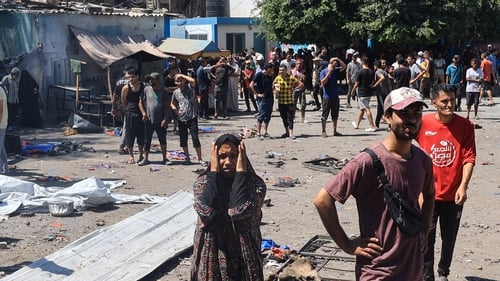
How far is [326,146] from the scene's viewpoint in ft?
54.1

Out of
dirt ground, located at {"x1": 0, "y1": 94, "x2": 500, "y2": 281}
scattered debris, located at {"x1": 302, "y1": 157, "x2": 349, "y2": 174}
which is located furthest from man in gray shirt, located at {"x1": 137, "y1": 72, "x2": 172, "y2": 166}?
scattered debris, located at {"x1": 302, "y1": 157, "x2": 349, "y2": 174}

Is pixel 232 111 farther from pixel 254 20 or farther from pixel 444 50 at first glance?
pixel 254 20

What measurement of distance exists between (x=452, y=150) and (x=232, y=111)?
18202 millimetres

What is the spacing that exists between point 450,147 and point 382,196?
263 cm

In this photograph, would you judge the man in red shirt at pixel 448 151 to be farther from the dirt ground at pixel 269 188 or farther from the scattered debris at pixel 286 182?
the scattered debris at pixel 286 182

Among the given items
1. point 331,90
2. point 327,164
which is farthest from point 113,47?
point 327,164

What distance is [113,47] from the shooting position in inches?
905

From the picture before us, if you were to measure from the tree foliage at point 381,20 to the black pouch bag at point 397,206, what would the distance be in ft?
83.7

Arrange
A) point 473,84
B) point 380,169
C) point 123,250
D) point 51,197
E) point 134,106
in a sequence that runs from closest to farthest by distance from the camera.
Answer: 1. point 380,169
2. point 123,250
3. point 51,197
4. point 134,106
5. point 473,84

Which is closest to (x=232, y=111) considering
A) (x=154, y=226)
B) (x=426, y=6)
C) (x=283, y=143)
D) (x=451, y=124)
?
(x=283, y=143)

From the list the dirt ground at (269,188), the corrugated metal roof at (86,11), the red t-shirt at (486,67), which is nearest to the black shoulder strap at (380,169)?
the dirt ground at (269,188)

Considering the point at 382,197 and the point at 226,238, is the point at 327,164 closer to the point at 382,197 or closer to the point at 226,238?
the point at 226,238

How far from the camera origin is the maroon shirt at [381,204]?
4164 mm

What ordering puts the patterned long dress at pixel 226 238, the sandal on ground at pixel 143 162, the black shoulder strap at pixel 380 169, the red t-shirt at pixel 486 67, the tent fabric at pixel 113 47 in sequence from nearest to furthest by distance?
1. the black shoulder strap at pixel 380 169
2. the patterned long dress at pixel 226 238
3. the sandal on ground at pixel 143 162
4. the tent fabric at pixel 113 47
5. the red t-shirt at pixel 486 67
